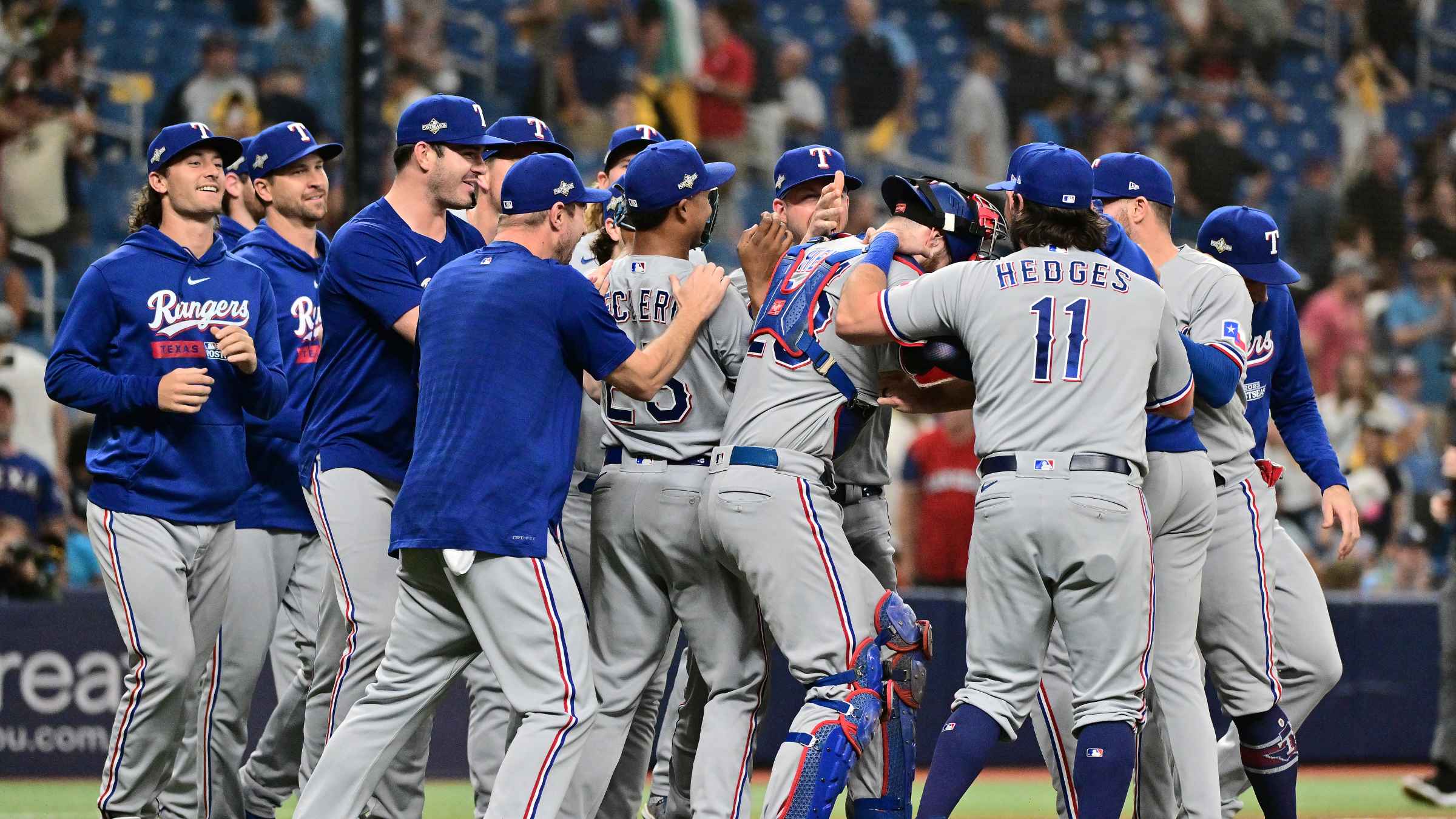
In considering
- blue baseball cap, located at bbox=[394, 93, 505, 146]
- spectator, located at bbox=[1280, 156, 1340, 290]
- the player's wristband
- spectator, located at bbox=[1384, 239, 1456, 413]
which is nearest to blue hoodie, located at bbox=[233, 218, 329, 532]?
blue baseball cap, located at bbox=[394, 93, 505, 146]

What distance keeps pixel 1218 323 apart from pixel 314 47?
27.7 feet

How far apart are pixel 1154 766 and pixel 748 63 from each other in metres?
9.35

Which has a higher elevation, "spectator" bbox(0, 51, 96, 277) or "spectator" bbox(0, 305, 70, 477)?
"spectator" bbox(0, 51, 96, 277)

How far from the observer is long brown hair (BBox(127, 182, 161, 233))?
17.1ft

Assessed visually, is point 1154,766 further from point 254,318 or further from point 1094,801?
point 254,318

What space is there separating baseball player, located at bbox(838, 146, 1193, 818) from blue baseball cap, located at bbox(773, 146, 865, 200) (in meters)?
0.98

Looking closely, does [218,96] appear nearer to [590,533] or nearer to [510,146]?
[510,146]

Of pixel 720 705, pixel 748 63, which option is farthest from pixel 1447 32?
pixel 720 705

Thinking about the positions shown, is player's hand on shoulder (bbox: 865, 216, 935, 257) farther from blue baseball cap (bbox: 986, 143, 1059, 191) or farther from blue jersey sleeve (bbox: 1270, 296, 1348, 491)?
blue jersey sleeve (bbox: 1270, 296, 1348, 491)

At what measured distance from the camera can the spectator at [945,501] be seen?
9.93 meters

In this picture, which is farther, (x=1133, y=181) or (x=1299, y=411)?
(x=1299, y=411)

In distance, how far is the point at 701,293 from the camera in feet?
14.8

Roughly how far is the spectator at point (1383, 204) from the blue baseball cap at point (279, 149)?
10.2 metres

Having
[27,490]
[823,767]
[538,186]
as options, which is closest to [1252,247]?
[823,767]
